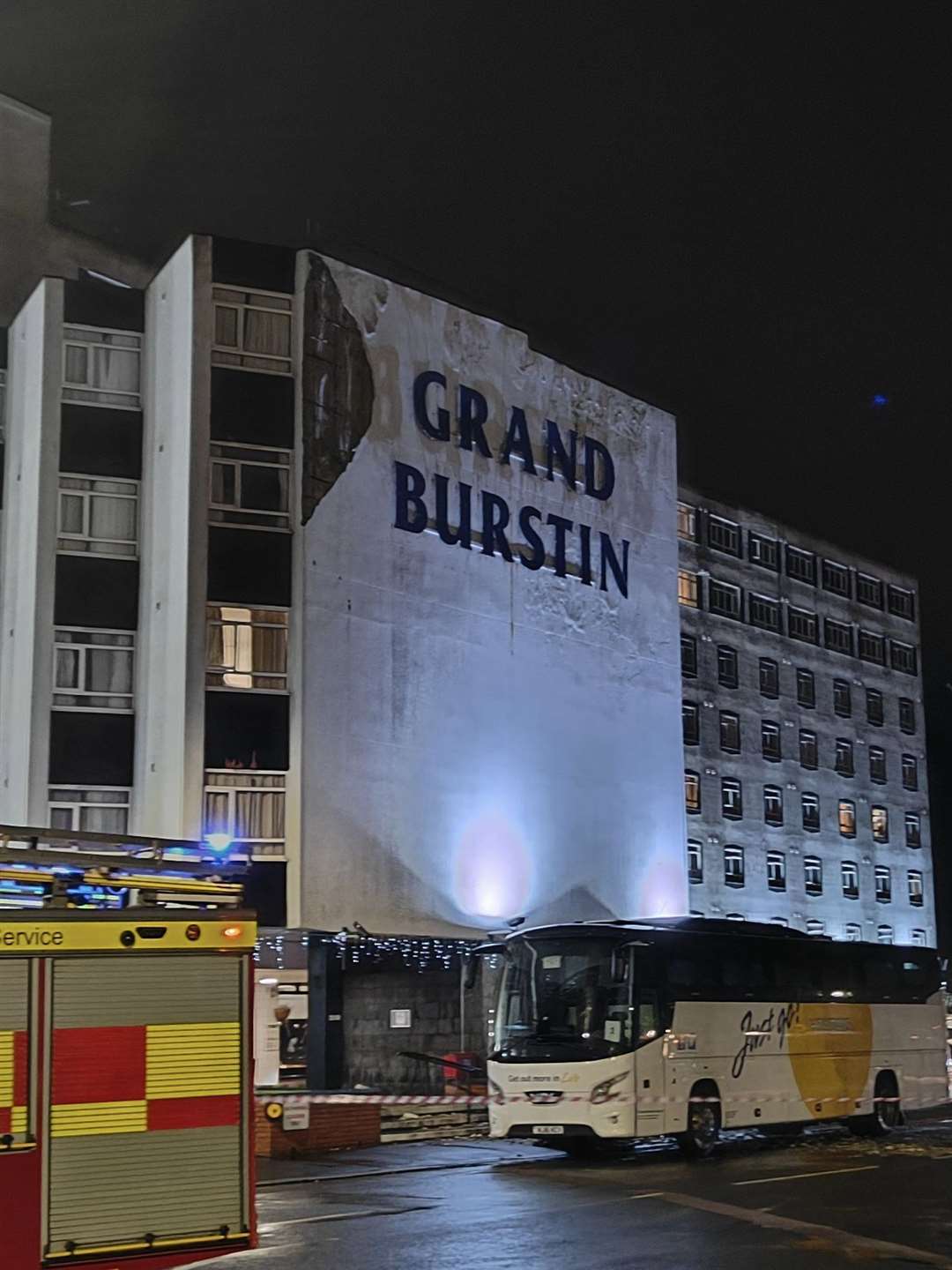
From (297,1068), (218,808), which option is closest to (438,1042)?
(297,1068)

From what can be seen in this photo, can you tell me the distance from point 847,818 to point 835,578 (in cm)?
876

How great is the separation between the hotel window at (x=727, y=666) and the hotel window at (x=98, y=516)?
22524mm

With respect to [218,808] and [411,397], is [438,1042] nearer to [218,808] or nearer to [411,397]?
[218,808]

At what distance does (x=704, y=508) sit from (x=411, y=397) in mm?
16031

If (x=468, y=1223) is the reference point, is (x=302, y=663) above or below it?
above

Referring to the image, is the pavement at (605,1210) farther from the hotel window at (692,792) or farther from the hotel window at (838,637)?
the hotel window at (838,637)

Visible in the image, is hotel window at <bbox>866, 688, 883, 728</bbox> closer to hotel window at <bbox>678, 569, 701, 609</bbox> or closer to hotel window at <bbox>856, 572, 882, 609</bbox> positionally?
hotel window at <bbox>856, 572, 882, 609</bbox>

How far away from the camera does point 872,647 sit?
62.7 metres

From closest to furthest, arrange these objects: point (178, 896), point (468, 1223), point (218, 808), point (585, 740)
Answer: point (178, 896)
point (468, 1223)
point (218, 808)
point (585, 740)

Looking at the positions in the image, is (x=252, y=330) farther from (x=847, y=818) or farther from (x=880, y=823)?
(x=880, y=823)

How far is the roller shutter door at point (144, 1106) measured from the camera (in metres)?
10.7

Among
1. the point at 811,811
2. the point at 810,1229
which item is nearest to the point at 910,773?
the point at 811,811

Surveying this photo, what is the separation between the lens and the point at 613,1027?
84.0 feet

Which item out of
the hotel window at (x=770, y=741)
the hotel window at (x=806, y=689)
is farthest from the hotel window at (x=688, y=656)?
the hotel window at (x=806, y=689)
